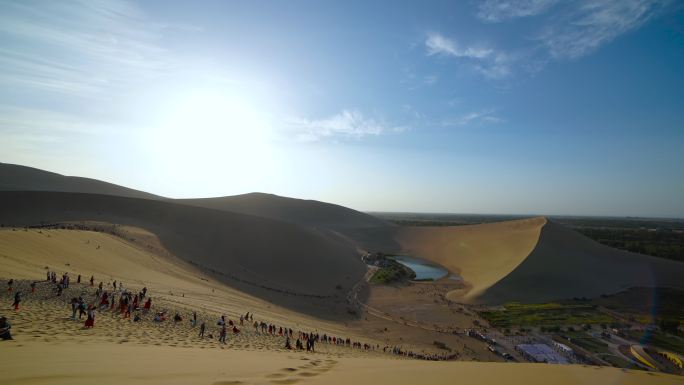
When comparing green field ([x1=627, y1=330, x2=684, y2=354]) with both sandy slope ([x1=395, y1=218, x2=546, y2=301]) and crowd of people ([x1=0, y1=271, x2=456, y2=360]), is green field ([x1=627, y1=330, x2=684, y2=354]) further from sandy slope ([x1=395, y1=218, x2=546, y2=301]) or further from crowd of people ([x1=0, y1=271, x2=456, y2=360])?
crowd of people ([x1=0, y1=271, x2=456, y2=360])

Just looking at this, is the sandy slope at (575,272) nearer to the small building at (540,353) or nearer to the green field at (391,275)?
the green field at (391,275)

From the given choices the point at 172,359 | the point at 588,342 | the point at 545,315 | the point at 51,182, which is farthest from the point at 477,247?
the point at 51,182

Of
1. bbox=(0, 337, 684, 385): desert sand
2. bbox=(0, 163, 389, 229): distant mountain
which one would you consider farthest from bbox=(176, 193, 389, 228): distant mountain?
bbox=(0, 337, 684, 385): desert sand

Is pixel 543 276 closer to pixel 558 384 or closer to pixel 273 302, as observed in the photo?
pixel 273 302

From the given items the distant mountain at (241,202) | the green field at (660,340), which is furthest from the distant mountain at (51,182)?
the green field at (660,340)

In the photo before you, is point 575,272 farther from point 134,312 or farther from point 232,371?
point 232,371

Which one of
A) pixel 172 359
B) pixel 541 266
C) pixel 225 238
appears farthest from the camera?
pixel 225 238

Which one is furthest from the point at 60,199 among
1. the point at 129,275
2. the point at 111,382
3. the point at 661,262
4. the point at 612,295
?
the point at 661,262
